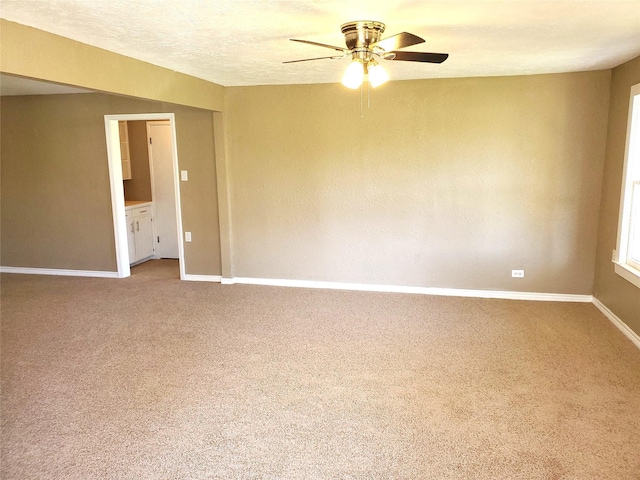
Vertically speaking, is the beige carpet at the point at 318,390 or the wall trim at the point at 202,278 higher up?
the wall trim at the point at 202,278

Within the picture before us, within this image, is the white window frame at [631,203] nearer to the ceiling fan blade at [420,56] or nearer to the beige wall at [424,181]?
the beige wall at [424,181]

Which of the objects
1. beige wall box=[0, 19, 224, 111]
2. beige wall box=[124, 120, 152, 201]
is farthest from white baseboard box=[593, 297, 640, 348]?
beige wall box=[124, 120, 152, 201]

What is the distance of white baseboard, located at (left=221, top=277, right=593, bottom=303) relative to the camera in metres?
4.72

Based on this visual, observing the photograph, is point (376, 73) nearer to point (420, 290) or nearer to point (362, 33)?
point (362, 33)

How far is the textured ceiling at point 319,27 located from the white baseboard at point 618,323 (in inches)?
85.5

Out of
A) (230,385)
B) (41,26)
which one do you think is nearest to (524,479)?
(230,385)

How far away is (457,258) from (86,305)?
3.90 metres

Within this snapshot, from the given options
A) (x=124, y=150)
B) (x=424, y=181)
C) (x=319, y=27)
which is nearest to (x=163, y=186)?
(x=124, y=150)

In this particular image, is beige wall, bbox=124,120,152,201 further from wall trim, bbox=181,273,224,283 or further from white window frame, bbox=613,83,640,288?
white window frame, bbox=613,83,640,288

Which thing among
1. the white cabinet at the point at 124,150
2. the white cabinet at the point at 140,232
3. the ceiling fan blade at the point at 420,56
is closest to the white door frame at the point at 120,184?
the white cabinet at the point at 140,232

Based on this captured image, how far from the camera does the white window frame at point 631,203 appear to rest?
3.76 m

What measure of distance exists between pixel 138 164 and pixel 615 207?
5993mm

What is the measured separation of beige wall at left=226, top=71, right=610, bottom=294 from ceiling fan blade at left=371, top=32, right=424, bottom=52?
7.73ft

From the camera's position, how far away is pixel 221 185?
5.28 metres
